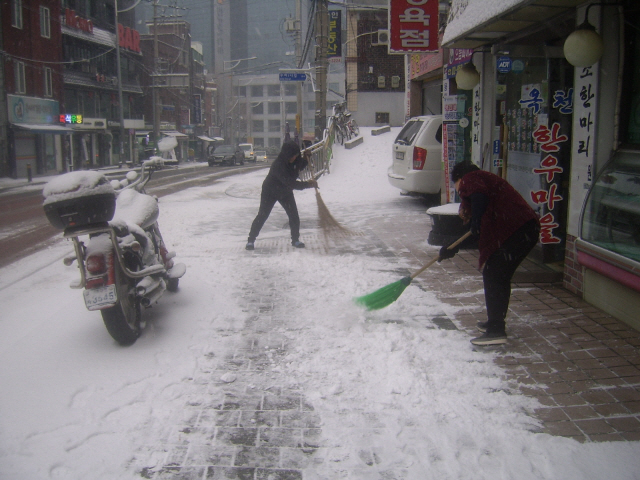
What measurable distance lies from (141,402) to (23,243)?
7.29 meters

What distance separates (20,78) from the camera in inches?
1214

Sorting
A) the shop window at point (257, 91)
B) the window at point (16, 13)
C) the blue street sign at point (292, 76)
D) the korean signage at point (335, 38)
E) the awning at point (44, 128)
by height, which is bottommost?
the awning at point (44, 128)

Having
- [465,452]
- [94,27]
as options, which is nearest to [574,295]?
[465,452]

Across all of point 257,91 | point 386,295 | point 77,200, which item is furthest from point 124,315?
point 257,91

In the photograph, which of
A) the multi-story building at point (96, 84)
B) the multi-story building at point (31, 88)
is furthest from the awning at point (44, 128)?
the multi-story building at point (96, 84)

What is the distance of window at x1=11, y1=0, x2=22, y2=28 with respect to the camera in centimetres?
2964

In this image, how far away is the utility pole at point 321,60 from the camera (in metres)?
18.0

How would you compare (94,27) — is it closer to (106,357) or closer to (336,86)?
(106,357)

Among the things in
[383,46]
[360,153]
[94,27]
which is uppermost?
[94,27]

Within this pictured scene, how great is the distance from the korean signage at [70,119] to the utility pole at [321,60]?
21.6 metres

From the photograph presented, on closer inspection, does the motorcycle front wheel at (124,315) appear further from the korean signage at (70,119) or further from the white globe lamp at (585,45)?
the korean signage at (70,119)

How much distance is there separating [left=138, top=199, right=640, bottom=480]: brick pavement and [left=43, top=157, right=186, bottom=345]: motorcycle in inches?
30.3

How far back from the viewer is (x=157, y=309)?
5.50 meters

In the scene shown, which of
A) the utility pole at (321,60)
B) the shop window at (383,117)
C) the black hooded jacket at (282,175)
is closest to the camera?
the black hooded jacket at (282,175)
